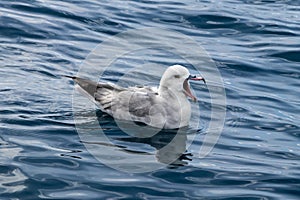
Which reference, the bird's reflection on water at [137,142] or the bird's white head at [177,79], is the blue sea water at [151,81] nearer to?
the bird's reflection on water at [137,142]

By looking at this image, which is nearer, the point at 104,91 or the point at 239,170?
the point at 239,170

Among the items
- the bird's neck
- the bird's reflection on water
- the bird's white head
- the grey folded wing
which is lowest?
the bird's reflection on water

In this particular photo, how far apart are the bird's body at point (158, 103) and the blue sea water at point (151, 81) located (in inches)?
7.8

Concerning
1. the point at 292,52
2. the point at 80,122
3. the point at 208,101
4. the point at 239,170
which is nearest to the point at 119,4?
the point at 292,52

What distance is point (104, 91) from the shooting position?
1193cm

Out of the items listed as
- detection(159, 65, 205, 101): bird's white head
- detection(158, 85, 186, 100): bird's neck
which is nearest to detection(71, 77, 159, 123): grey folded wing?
detection(158, 85, 186, 100): bird's neck

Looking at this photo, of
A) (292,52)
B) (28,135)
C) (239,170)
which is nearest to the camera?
(239,170)

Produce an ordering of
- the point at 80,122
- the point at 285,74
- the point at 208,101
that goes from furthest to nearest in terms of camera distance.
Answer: the point at 285,74, the point at 208,101, the point at 80,122

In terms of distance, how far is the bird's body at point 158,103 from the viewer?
1148 centimetres

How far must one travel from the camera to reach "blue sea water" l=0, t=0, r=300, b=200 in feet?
30.7

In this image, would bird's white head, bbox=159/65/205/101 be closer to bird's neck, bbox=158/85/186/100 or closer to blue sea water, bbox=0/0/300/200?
bird's neck, bbox=158/85/186/100

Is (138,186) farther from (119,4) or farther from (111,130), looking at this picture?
(119,4)

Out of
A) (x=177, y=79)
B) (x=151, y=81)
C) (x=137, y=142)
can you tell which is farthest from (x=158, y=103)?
(x=151, y=81)

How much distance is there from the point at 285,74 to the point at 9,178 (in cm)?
684
